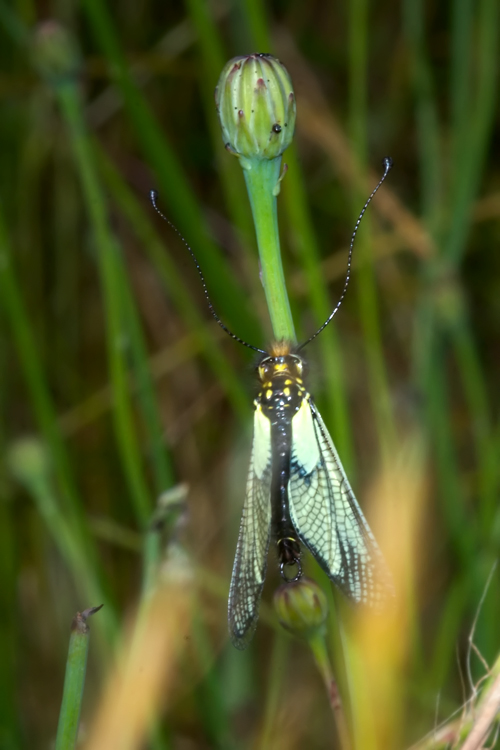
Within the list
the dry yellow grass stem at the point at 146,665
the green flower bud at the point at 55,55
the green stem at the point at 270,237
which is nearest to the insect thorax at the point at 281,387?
the green stem at the point at 270,237

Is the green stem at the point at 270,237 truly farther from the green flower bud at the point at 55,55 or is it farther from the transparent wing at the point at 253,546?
the green flower bud at the point at 55,55

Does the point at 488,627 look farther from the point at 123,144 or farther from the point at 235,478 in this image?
the point at 123,144

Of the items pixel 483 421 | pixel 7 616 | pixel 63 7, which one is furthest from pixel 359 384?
pixel 63 7

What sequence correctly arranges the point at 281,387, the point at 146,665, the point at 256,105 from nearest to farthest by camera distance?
the point at 256,105, the point at 281,387, the point at 146,665

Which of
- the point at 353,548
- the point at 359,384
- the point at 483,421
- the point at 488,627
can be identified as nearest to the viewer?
the point at 353,548

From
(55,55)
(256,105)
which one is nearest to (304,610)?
(256,105)

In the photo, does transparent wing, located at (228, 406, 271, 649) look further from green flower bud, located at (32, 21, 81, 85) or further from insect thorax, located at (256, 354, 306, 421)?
green flower bud, located at (32, 21, 81, 85)

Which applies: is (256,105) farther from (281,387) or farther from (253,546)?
(253,546)
